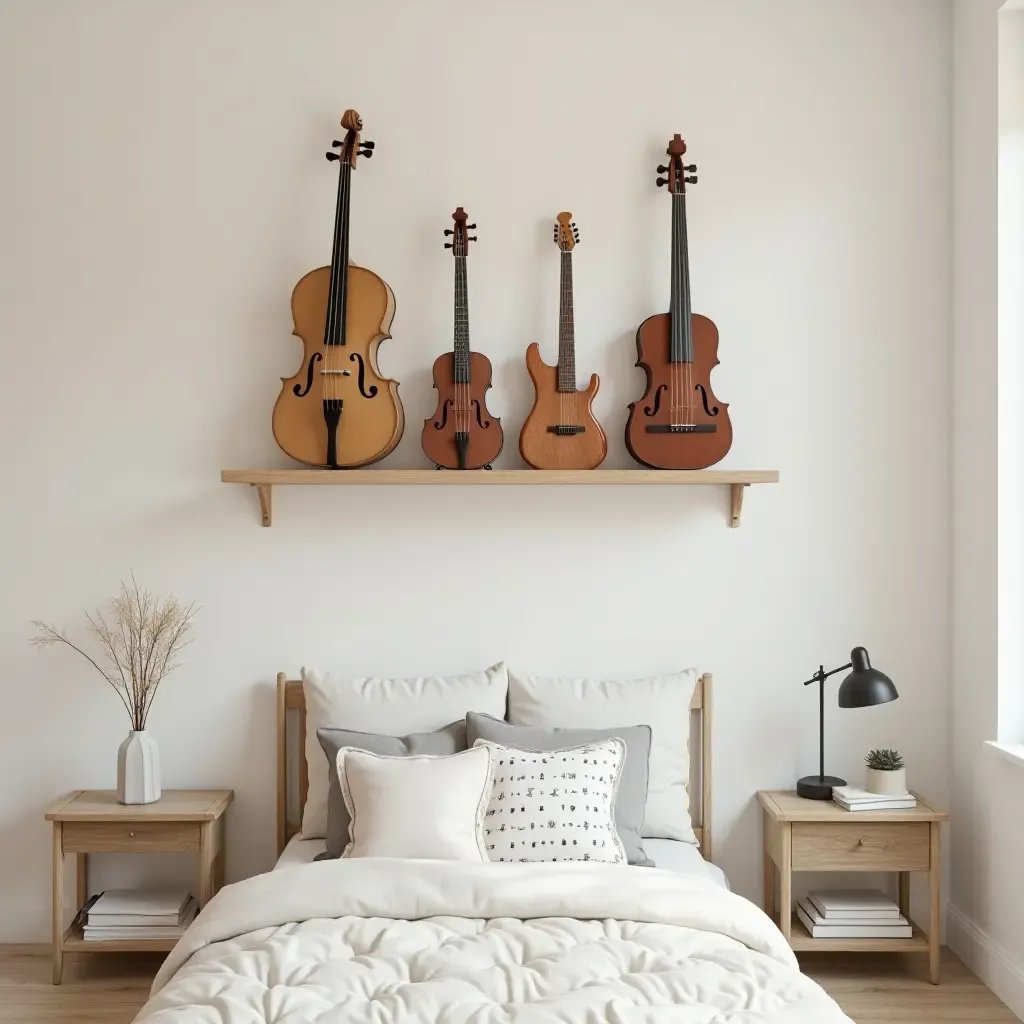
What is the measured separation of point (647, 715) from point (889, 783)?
728 mm

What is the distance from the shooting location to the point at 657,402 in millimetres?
3205

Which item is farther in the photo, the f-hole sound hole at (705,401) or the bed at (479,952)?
the f-hole sound hole at (705,401)

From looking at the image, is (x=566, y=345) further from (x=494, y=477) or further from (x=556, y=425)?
(x=494, y=477)

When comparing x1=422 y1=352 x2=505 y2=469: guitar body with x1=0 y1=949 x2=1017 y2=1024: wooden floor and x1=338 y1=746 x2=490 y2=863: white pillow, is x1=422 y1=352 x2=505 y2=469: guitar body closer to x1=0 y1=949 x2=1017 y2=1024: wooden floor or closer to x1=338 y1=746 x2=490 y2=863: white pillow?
x1=338 y1=746 x2=490 y2=863: white pillow

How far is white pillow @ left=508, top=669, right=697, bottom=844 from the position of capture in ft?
10.3

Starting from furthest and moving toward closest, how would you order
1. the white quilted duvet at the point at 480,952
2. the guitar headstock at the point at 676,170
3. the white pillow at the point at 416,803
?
the guitar headstock at the point at 676,170
the white pillow at the point at 416,803
the white quilted duvet at the point at 480,952

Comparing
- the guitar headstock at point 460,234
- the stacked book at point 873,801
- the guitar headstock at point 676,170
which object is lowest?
the stacked book at point 873,801

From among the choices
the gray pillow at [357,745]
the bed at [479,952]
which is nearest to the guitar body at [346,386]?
the gray pillow at [357,745]

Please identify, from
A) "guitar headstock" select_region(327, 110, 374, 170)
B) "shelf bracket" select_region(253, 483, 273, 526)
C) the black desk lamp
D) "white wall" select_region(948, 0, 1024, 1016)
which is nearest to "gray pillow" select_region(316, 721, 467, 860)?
"shelf bracket" select_region(253, 483, 273, 526)

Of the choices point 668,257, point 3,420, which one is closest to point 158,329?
point 3,420

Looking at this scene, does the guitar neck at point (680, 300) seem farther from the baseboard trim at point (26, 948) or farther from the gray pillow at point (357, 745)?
the baseboard trim at point (26, 948)

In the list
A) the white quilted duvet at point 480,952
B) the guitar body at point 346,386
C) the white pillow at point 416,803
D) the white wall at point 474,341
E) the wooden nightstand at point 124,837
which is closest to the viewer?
the white quilted duvet at point 480,952

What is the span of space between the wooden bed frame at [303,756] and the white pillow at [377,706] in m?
0.10

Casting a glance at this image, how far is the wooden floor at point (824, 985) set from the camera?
290 centimetres
